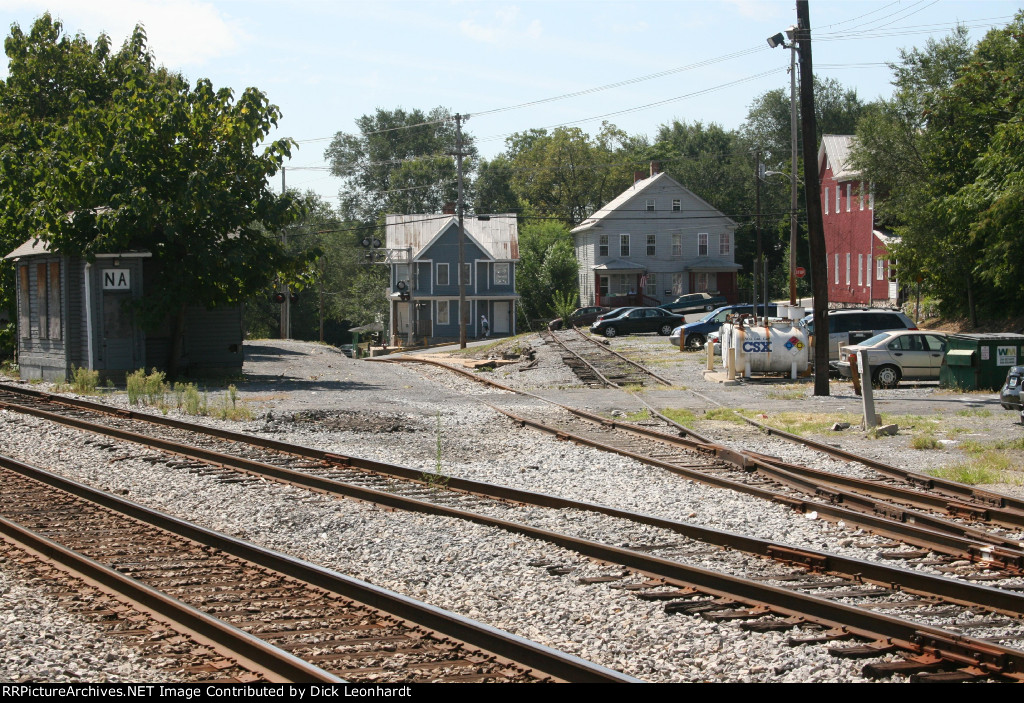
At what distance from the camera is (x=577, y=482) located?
11.9 m

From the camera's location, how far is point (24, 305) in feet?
97.5

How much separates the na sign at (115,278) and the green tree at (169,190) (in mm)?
591

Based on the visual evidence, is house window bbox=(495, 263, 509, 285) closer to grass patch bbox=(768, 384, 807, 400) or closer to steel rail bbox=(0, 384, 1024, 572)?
grass patch bbox=(768, 384, 807, 400)

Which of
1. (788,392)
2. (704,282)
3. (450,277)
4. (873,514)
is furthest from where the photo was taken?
(704,282)

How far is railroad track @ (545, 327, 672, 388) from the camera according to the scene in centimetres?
2631

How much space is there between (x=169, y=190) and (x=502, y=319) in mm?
41145

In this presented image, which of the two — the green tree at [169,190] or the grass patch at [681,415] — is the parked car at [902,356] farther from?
the green tree at [169,190]

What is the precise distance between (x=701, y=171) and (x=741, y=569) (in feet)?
294

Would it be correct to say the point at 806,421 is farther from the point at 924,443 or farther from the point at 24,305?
the point at 24,305

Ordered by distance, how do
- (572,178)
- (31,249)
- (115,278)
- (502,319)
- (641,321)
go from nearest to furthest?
(115,278) → (31,249) → (641,321) → (502,319) → (572,178)

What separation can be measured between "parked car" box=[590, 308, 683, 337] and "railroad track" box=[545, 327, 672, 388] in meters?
5.75

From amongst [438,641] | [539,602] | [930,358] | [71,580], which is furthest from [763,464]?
[930,358]

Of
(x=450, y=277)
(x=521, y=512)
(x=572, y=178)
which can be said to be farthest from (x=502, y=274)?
(x=521, y=512)
